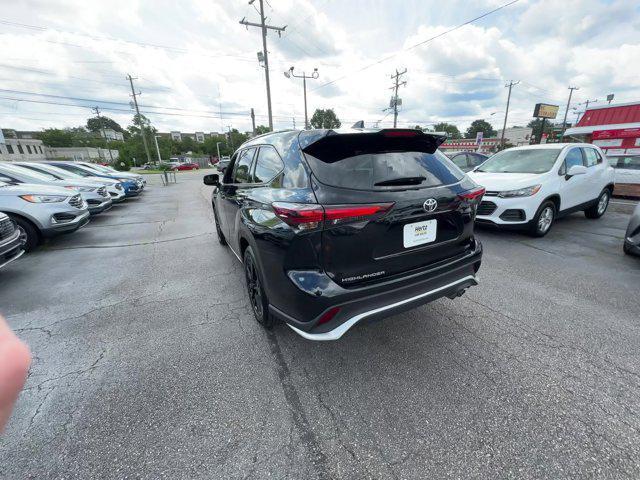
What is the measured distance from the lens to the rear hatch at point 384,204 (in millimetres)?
1911

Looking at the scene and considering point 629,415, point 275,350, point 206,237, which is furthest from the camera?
point 206,237

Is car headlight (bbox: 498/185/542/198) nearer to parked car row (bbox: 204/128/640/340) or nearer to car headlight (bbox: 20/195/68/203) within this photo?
parked car row (bbox: 204/128/640/340)

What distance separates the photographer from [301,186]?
202cm

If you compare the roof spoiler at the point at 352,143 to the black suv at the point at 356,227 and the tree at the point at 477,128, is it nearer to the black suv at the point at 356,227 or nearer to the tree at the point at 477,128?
the black suv at the point at 356,227

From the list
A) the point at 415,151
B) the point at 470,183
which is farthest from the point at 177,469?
the point at 470,183

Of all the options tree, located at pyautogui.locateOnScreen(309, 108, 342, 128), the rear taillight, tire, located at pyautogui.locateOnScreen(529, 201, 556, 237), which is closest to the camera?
the rear taillight

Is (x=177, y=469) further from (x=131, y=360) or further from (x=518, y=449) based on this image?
(x=518, y=449)

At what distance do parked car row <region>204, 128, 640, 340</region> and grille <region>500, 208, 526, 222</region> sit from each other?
309 centimetres

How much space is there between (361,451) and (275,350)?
1.11 m

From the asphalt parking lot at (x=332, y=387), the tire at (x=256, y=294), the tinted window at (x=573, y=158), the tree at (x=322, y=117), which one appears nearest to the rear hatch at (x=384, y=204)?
the asphalt parking lot at (x=332, y=387)

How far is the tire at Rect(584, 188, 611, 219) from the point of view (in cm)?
669

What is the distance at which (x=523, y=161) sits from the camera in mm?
5871

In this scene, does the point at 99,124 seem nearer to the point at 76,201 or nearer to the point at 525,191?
the point at 76,201

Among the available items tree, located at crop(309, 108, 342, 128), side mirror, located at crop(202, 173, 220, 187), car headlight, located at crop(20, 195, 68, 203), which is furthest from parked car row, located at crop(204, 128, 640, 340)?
tree, located at crop(309, 108, 342, 128)
